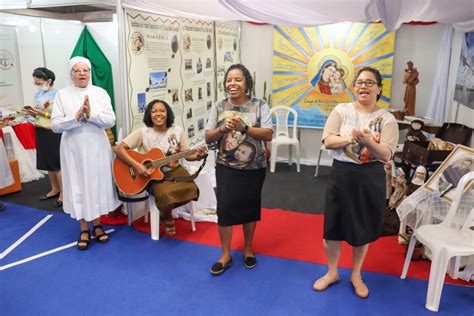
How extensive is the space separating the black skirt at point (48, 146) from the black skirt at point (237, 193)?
224 cm

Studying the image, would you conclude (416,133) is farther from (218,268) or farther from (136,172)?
(136,172)

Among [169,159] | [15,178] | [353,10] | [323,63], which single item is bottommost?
[15,178]

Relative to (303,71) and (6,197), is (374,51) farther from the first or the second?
(6,197)

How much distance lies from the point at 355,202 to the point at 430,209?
30.6 inches

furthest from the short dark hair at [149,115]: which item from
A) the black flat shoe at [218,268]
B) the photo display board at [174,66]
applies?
the black flat shoe at [218,268]

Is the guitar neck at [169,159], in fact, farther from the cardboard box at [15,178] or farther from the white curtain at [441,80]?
the white curtain at [441,80]

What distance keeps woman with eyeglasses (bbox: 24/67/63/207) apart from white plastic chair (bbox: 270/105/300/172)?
9.06 feet

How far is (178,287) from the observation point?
272 centimetres

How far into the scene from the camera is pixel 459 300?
8.50 ft

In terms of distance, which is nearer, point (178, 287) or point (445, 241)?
point (445, 241)

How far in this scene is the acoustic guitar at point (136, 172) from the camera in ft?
10.8

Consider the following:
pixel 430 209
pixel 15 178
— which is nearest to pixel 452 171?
pixel 430 209

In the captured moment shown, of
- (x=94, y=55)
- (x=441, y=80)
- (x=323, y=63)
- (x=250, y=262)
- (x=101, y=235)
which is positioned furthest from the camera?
(x=323, y=63)

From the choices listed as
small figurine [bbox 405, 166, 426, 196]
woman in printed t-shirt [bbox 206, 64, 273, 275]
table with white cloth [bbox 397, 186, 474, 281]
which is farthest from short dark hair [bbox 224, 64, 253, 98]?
small figurine [bbox 405, 166, 426, 196]
